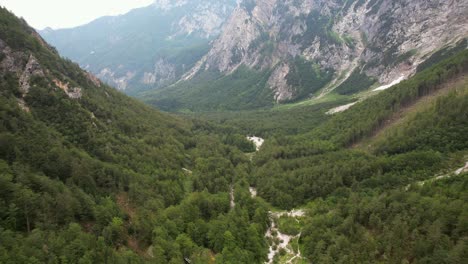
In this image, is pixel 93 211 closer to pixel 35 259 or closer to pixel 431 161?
pixel 35 259

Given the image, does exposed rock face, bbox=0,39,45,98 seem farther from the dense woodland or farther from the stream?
the stream

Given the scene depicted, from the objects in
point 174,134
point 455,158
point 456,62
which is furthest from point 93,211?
point 456,62

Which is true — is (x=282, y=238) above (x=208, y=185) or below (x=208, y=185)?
below

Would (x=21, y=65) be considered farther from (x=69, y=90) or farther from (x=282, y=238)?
(x=282, y=238)

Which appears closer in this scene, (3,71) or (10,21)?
(3,71)

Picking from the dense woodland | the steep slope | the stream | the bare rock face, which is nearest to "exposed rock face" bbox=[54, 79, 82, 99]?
the steep slope

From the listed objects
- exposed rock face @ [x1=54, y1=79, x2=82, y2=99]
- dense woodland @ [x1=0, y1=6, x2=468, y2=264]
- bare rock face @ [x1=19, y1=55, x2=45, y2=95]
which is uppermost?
bare rock face @ [x1=19, y1=55, x2=45, y2=95]

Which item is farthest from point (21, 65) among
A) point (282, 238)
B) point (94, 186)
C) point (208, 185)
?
point (282, 238)
